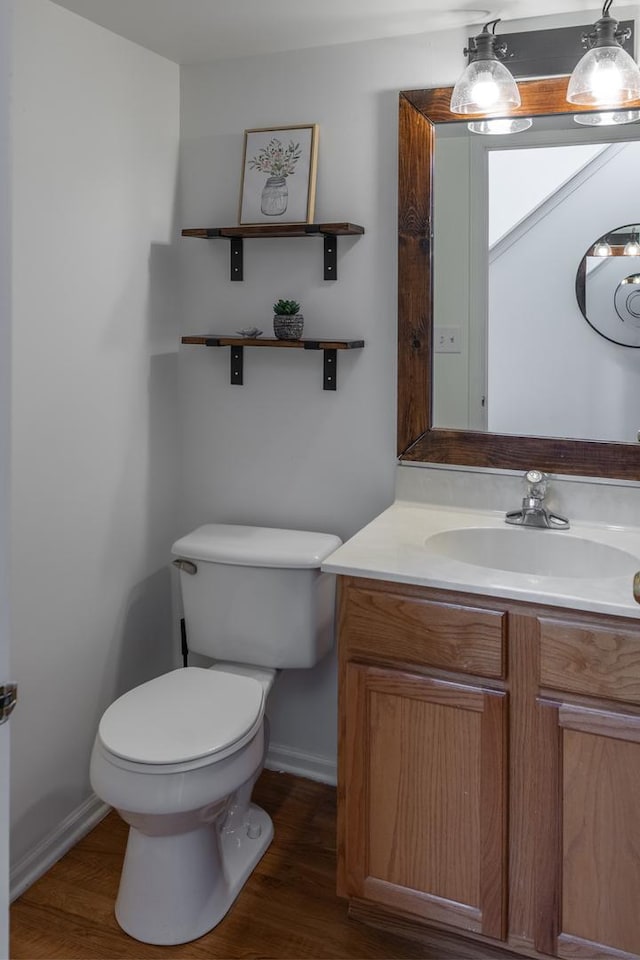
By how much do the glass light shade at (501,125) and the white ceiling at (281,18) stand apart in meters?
0.23

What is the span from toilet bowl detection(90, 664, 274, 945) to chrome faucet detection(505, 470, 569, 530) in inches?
31.3

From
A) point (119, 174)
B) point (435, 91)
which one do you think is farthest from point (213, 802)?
point (435, 91)

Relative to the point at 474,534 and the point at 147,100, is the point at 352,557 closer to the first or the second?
the point at 474,534

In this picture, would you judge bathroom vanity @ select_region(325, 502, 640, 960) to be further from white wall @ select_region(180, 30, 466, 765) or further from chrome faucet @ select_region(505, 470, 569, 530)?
white wall @ select_region(180, 30, 466, 765)

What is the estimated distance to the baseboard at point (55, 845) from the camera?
6.76 ft

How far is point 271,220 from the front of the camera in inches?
93.3

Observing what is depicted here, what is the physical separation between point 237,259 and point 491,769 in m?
1.57

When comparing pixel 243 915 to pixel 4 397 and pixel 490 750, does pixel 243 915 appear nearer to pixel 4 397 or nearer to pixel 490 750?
pixel 490 750

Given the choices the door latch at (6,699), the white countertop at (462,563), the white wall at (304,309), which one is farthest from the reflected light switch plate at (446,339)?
the door latch at (6,699)

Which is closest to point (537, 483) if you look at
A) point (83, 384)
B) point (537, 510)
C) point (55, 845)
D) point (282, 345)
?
point (537, 510)

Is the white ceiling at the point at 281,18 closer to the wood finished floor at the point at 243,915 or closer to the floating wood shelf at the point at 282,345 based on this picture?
the floating wood shelf at the point at 282,345

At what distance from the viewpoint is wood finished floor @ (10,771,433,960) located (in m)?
1.89

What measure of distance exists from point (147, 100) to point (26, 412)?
0.99m

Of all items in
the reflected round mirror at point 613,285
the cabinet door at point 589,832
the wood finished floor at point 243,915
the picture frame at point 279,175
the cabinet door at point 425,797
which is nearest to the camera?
the cabinet door at point 589,832
